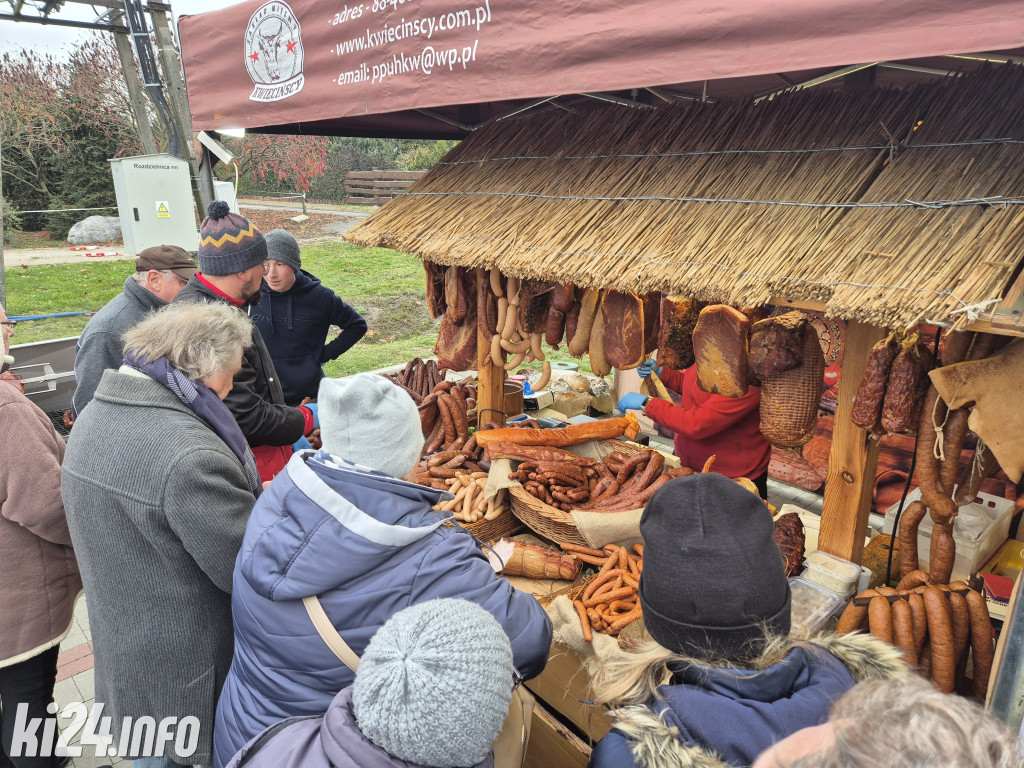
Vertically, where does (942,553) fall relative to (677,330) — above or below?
below

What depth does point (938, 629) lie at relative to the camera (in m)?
2.17

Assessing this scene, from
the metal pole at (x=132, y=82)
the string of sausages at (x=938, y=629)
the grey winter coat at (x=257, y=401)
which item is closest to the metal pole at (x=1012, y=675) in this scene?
the string of sausages at (x=938, y=629)

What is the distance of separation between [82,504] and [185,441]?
422 millimetres

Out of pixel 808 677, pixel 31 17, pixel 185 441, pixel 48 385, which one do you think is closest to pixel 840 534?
pixel 808 677

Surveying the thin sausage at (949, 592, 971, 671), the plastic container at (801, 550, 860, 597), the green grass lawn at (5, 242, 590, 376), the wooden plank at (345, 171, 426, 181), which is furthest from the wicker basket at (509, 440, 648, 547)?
the wooden plank at (345, 171, 426, 181)

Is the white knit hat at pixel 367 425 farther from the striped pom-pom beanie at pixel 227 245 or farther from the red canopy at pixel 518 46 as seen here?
the striped pom-pom beanie at pixel 227 245

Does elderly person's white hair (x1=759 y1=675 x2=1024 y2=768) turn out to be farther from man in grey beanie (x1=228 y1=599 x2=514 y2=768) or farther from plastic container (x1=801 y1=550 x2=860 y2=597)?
plastic container (x1=801 y1=550 x2=860 y2=597)

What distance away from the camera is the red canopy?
1.50 m

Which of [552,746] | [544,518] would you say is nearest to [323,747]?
[552,746]

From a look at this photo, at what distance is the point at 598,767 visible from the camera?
137 centimetres

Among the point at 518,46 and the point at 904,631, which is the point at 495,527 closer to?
the point at 904,631

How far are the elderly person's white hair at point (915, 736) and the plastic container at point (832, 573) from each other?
191 cm

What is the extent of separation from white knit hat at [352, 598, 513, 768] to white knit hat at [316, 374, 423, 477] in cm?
60

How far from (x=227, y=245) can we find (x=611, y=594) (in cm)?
251
